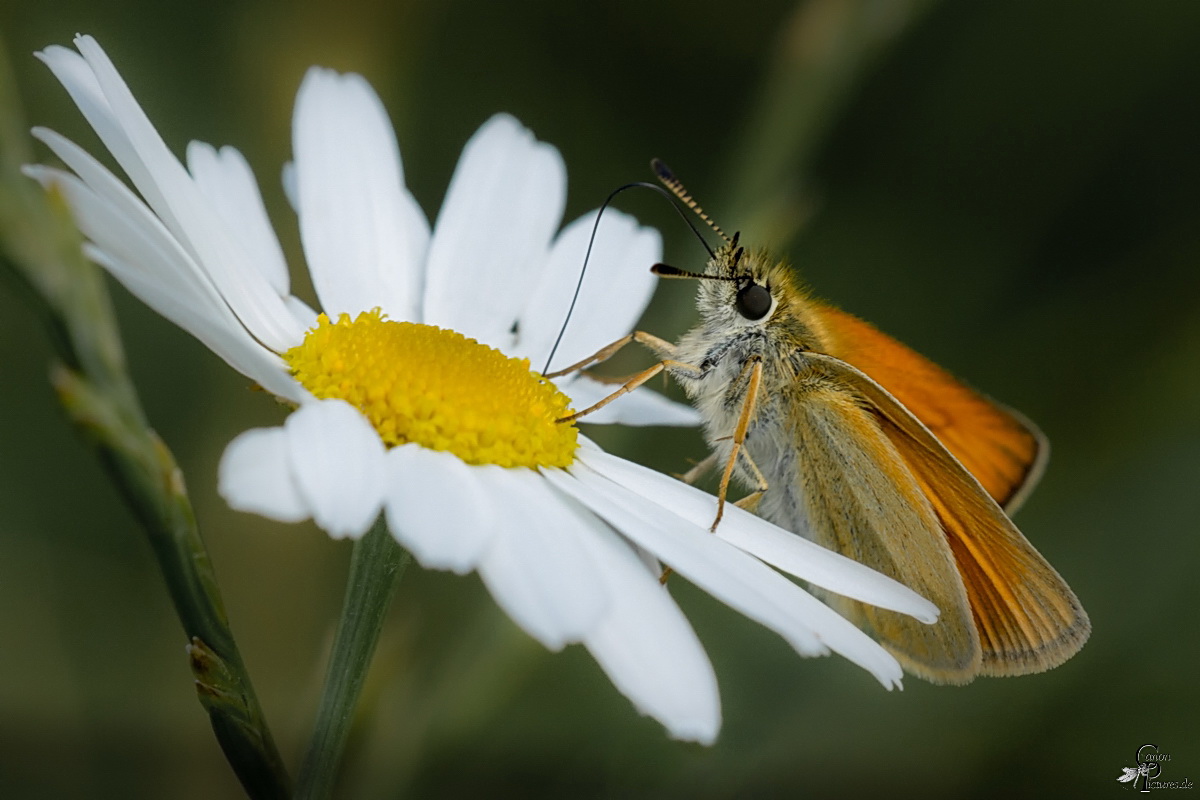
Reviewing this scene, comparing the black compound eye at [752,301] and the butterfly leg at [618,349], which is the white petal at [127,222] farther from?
the black compound eye at [752,301]

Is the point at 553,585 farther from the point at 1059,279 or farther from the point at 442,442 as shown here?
the point at 1059,279

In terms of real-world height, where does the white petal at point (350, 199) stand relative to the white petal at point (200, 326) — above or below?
above

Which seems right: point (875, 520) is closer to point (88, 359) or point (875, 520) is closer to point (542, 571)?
point (542, 571)

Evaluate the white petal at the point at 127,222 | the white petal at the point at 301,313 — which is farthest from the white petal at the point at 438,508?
the white petal at the point at 301,313

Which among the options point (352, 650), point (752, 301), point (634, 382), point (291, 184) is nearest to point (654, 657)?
point (352, 650)

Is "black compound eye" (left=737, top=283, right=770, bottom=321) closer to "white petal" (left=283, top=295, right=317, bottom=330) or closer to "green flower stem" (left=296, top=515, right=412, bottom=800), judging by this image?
"white petal" (left=283, top=295, right=317, bottom=330)

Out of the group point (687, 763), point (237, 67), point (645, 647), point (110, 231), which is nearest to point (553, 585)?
point (645, 647)
